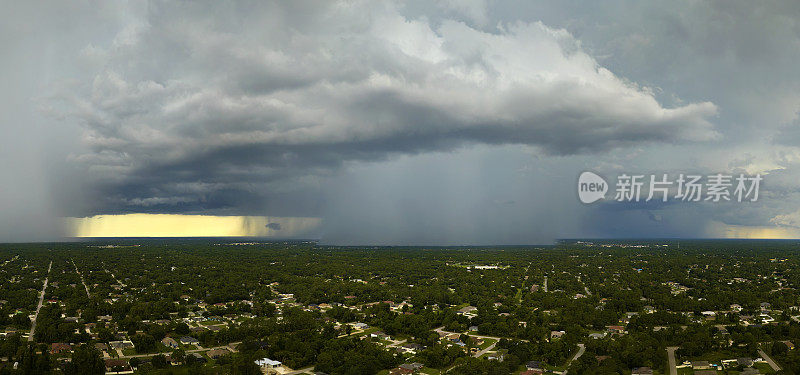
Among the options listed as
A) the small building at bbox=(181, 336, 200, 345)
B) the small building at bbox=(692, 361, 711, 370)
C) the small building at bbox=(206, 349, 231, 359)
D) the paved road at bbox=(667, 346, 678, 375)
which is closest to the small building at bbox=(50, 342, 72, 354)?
the small building at bbox=(181, 336, 200, 345)

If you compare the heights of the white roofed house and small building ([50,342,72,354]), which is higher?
small building ([50,342,72,354])

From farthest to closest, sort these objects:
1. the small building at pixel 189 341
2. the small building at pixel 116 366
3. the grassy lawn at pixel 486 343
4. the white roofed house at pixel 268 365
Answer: the small building at pixel 189 341, the grassy lawn at pixel 486 343, the white roofed house at pixel 268 365, the small building at pixel 116 366

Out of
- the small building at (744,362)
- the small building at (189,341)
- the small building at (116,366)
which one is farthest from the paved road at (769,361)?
the small building at (116,366)

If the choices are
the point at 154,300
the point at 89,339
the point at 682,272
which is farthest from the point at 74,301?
the point at 682,272

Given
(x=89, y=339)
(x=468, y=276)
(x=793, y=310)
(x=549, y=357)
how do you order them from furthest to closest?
1. (x=468, y=276)
2. (x=793, y=310)
3. (x=89, y=339)
4. (x=549, y=357)

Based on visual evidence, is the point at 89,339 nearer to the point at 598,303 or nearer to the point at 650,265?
the point at 598,303

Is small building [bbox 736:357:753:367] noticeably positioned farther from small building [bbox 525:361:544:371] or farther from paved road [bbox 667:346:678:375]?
small building [bbox 525:361:544:371]

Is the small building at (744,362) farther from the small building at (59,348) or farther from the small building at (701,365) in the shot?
the small building at (59,348)

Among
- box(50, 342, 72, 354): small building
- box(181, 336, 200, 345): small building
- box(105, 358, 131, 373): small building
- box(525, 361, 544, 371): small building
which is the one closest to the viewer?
box(105, 358, 131, 373): small building

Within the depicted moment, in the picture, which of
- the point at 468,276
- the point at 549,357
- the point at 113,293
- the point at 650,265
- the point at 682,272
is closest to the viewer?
the point at 549,357

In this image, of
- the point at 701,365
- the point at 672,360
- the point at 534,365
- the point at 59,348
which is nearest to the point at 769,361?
the point at 701,365

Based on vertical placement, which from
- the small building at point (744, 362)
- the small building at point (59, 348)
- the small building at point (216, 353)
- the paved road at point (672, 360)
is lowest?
the paved road at point (672, 360)
